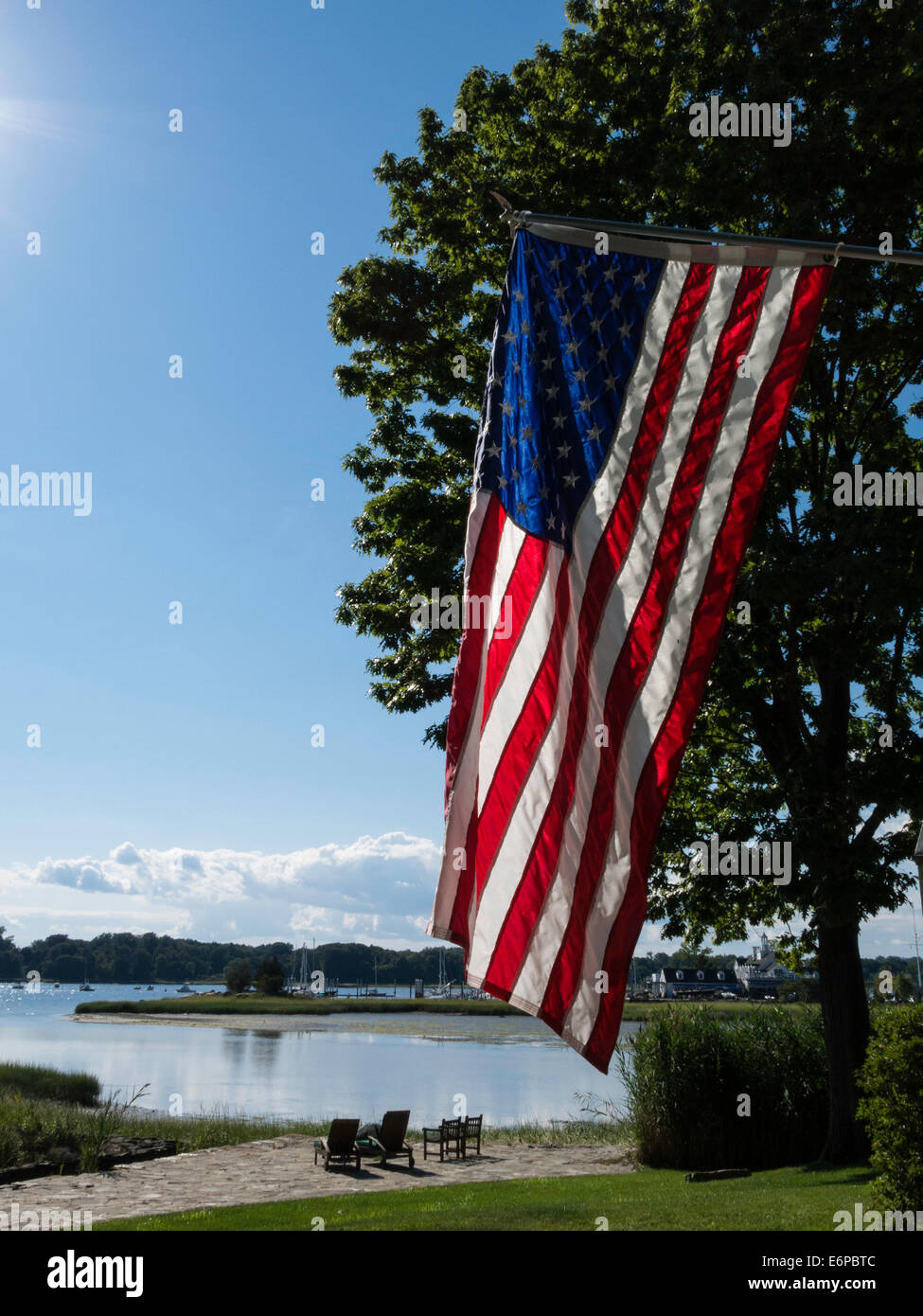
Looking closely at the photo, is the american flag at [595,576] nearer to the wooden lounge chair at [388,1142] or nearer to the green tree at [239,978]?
the wooden lounge chair at [388,1142]

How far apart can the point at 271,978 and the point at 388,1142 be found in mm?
129585

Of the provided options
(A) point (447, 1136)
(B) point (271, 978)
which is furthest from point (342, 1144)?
(B) point (271, 978)

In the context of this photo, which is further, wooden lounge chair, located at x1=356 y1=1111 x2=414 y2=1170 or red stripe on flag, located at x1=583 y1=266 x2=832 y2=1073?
wooden lounge chair, located at x1=356 y1=1111 x2=414 y2=1170

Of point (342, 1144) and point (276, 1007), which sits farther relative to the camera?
point (276, 1007)

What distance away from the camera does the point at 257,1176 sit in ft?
59.2

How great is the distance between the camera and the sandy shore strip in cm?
1511

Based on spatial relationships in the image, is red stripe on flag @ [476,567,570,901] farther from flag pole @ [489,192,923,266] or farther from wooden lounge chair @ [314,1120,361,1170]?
wooden lounge chair @ [314,1120,361,1170]

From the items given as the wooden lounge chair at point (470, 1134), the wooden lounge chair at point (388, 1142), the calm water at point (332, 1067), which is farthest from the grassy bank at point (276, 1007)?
the wooden lounge chair at point (388, 1142)

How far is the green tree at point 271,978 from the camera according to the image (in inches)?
5635

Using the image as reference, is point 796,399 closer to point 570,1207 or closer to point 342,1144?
point 570,1207

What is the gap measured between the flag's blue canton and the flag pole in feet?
0.40

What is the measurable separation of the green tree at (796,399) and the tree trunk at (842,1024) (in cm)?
4

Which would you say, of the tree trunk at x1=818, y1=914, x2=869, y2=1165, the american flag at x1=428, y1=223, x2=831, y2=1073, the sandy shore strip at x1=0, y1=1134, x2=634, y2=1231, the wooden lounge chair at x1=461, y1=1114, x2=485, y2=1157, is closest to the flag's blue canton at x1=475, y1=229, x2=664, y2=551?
the american flag at x1=428, y1=223, x2=831, y2=1073
